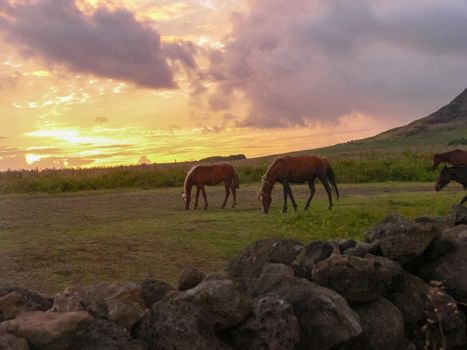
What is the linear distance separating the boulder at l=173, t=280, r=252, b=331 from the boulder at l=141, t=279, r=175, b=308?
567mm

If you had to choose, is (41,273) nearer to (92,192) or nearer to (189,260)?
(189,260)

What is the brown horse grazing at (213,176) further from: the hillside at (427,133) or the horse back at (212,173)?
the hillside at (427,133)

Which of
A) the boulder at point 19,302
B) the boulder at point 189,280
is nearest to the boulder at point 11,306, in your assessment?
the boulder at point 19,302

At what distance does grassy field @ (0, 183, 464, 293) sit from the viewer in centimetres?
1098

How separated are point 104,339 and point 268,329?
151 centimetres

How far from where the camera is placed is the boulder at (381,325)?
6820 mm

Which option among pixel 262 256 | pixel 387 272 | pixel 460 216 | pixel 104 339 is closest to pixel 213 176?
pixel 460 216

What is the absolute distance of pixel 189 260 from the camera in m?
12.0

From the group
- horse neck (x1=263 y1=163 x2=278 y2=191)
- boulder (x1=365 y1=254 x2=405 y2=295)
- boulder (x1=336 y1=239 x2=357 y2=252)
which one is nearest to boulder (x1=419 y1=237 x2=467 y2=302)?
boulder (x1=365 y1=254 x2=405 y2=295)

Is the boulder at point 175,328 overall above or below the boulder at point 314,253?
below

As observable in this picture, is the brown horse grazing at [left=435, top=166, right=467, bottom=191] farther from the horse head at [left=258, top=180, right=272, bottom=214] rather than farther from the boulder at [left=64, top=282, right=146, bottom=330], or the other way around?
the boulder at [left=64, top=282, right=146, bottom=330]

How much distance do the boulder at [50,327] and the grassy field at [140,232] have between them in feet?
13.4

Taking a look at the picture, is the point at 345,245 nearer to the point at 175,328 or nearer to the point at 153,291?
the point at 153,291

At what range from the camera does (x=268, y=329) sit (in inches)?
233
